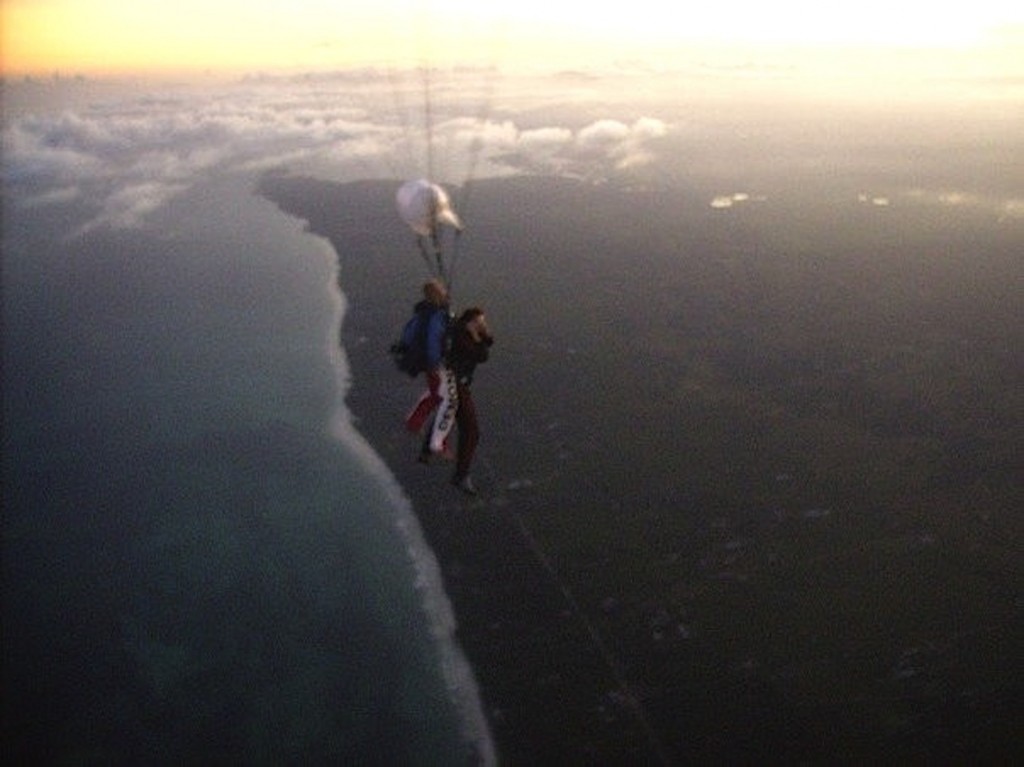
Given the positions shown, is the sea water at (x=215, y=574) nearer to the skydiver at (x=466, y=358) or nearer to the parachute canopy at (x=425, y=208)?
the skydiver at (x=466, y=358)

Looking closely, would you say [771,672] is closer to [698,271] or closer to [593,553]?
[593,553]

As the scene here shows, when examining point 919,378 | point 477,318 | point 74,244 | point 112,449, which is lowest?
point 74,244

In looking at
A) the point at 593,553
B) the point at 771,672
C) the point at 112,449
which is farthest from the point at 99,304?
the point at 771,672

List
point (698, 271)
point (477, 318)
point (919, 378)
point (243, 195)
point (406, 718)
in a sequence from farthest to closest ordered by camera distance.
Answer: point (243, 195) → point (698, 271) → point (919, 378) → point (406, 718) → point (477, 318)

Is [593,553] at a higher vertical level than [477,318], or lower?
lower

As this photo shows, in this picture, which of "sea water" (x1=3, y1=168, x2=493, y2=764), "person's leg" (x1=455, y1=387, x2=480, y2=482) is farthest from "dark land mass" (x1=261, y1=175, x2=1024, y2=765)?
"person's leg" (x1=455, y1=387, x2=480, y2=482)

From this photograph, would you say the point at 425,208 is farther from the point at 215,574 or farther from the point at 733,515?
the point at 733,515

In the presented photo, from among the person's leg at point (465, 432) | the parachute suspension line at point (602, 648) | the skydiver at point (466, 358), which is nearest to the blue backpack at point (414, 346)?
the skydiver at point (466, 358)
